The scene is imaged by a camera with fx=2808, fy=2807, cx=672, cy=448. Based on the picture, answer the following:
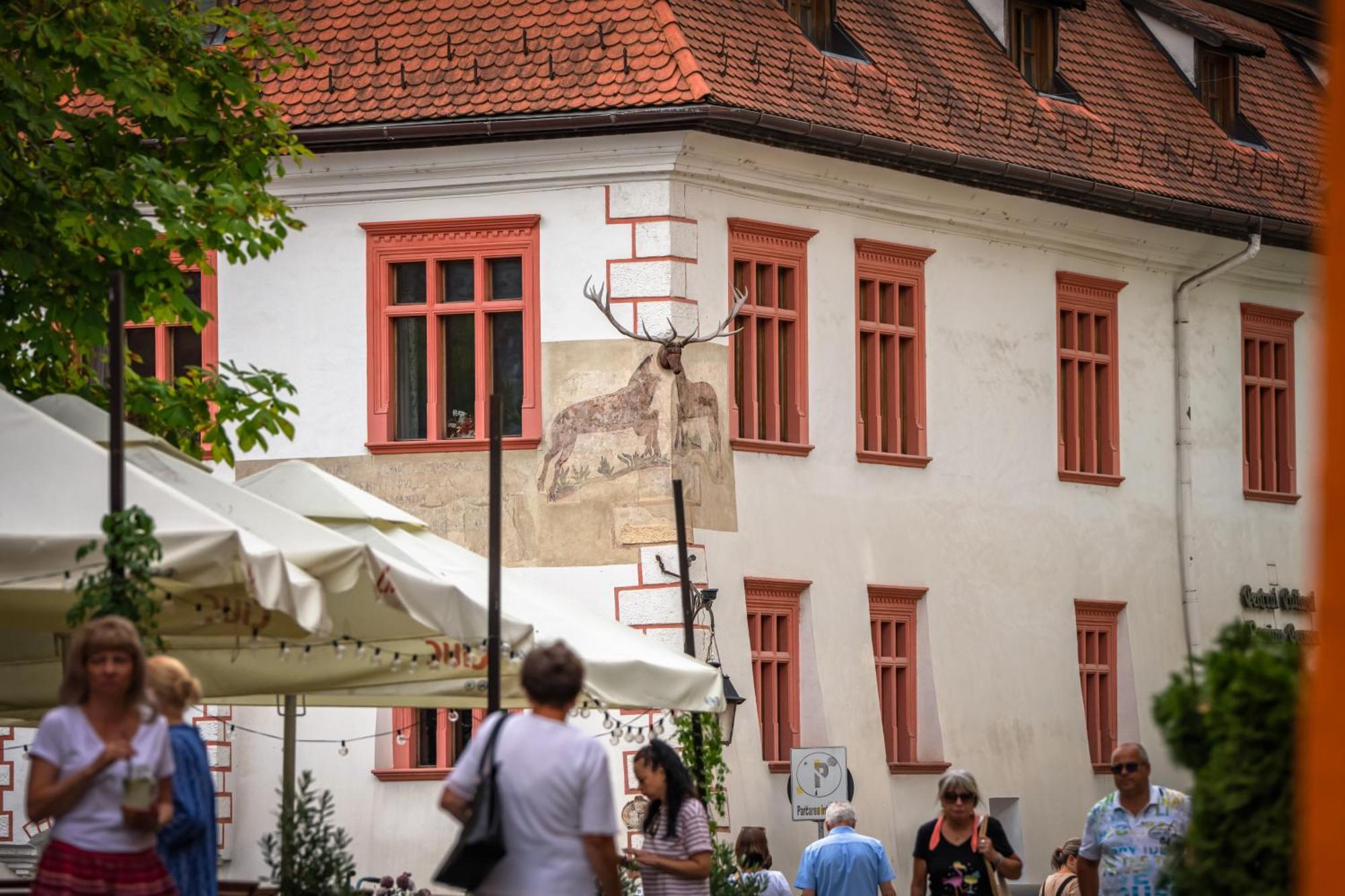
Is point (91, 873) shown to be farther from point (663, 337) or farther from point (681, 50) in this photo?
point (681, 50)

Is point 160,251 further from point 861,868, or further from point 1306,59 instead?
point 1306,59

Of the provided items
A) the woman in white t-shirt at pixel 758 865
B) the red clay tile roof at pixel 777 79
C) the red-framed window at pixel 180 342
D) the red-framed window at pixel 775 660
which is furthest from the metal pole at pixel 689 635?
the red-framed window at pixel 180 342

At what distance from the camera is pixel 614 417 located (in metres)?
26.0

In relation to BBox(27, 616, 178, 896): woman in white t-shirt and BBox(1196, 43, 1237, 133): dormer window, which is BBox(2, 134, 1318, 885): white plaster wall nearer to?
BBox(1196, 43, 1237, 133): dormer window

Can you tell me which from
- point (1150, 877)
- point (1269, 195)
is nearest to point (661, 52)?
point (1269, 195)

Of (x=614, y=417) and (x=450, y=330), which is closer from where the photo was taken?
(x=614, y=417)

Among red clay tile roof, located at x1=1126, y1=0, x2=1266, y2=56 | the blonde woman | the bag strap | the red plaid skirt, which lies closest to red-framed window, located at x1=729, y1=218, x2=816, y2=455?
red clay tile roof, located at x1=1126, y1=0, x2=1266, y2=56

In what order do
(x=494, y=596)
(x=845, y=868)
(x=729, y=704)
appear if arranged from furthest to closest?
(x=729, y=704) → (x=845, y=868) → (x=494, y=596)

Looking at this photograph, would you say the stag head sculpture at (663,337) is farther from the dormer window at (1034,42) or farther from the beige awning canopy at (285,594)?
the beige awning canopy at (285,594)

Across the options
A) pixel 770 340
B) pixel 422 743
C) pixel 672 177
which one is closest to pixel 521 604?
pixel 672 177

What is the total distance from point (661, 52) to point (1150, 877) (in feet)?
47.7

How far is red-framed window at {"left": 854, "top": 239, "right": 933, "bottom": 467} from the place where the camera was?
1115 inches

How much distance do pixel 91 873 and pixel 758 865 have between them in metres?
10.5

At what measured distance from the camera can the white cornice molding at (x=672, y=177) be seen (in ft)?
85.7
